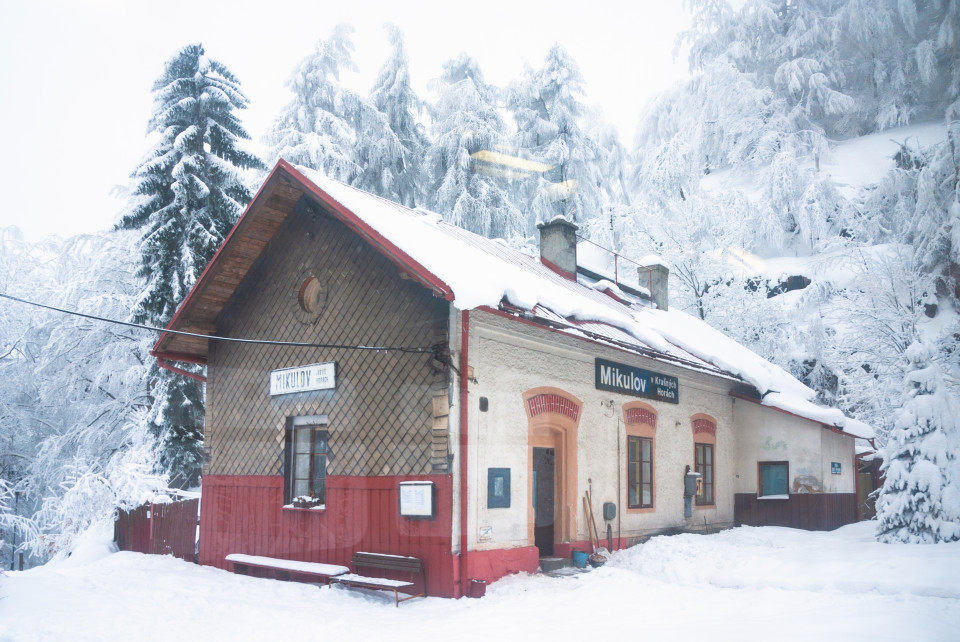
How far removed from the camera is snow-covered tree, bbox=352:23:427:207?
1097 inches

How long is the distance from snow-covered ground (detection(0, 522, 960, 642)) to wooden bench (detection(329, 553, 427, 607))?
0.57ft

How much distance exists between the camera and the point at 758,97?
16.5 m

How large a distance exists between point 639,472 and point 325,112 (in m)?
18.9

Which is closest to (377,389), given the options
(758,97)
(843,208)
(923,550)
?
(923,550)

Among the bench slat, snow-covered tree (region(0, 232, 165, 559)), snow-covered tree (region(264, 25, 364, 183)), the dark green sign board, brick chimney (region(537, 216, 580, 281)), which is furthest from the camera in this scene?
snow-covered tree (region(264, 25, 364, 183))

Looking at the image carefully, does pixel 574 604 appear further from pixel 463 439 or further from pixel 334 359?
pixel 334 359

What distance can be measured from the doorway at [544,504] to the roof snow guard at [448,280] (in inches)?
86.6

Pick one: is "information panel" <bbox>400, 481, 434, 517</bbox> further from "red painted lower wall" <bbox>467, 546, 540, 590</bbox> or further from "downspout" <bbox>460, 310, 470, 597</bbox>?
"red painted lower wall" <bbox>467, 546, 540, 590</bbox>

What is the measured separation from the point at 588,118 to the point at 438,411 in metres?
23.7

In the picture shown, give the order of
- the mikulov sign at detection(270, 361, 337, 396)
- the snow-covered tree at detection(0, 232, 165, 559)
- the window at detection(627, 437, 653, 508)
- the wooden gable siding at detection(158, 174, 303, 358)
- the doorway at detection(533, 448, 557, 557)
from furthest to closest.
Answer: the snow-covered tree at detection(0, 232, 165, 559) → the window at detection(627, 437, 653, 508) → the doorway at detection(533, 448, 557, 557) → the wooden gable siding at detection(158, 174, 303, 358) → the mikulov sign at detection(270, 361, 337, 396)

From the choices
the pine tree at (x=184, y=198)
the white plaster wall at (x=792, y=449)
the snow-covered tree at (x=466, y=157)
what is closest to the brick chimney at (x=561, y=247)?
the white plaster wall at (x=792, y=449)

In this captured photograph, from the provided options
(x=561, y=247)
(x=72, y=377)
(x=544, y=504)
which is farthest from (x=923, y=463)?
(x=72, y=377)

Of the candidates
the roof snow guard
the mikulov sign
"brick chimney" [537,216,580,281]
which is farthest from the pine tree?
"brick chimney" [537,216,580,281]

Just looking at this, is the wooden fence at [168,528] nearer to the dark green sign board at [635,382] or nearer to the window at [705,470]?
the dark green sign board at [635,382]
